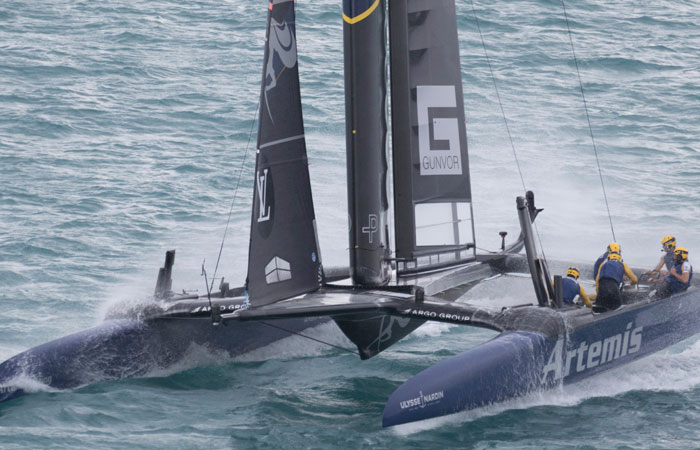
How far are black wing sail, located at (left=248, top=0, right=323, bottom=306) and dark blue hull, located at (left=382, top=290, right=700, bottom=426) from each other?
164cm

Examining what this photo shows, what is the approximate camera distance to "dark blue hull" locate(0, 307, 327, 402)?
25.0 feet

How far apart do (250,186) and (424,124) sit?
552 cm

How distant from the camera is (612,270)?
809 centimetres

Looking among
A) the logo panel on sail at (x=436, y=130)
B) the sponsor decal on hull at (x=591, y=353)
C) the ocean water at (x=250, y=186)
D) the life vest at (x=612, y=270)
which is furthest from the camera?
the logo panel on sail at (x=436, y=130)

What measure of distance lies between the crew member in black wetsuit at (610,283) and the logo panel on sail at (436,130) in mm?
1575

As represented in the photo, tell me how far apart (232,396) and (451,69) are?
131 inches

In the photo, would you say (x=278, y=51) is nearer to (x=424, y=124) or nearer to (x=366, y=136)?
(x=366, y=136)

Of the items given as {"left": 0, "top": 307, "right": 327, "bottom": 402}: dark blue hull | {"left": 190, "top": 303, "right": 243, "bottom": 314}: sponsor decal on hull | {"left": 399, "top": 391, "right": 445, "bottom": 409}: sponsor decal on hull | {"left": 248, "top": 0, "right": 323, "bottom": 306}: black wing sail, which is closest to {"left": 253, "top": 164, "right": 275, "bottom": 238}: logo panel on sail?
{"left": 248, "top": 0, "right": 323, "bottom": 306}: black wing sail

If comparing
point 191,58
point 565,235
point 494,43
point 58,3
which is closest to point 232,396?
point 565,235

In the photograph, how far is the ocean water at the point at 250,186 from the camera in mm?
7023

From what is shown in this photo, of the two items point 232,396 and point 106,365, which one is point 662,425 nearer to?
point 232,396

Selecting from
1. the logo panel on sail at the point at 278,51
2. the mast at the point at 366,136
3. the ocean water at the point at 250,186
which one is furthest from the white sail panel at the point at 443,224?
the logo panel on sail at the point at 278,51

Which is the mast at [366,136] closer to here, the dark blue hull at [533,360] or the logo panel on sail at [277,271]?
the logo panel on sail at [277,271]

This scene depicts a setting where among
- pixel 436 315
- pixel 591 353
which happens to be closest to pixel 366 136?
pixel 436 315
